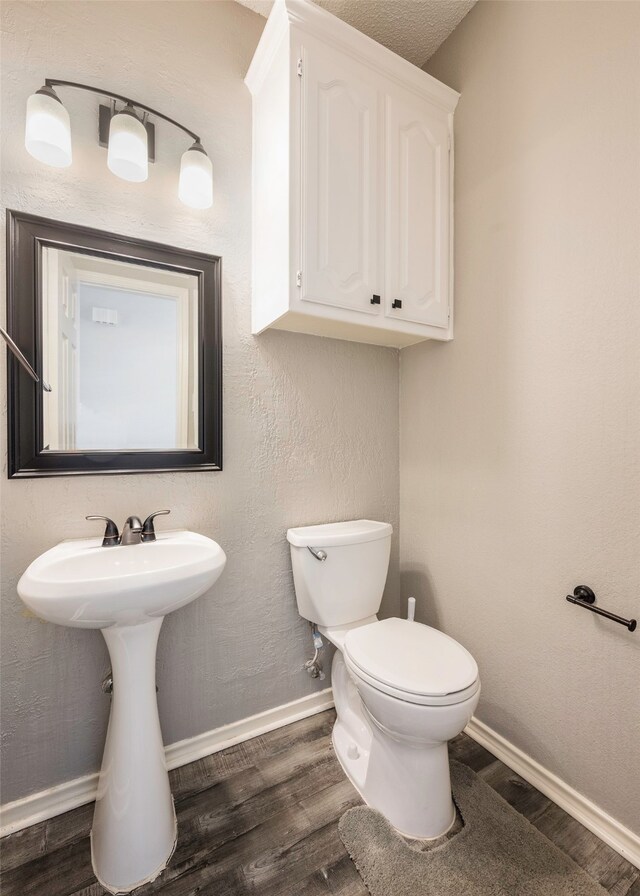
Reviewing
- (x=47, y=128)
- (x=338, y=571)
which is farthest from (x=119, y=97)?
(x=338, y=571)

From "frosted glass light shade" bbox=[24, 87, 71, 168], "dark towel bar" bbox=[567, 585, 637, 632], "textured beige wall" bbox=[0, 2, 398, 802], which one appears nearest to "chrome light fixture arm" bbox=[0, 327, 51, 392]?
"textured beige wall" bbox=[0, 2, 398, 802]

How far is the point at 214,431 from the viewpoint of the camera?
1.44m

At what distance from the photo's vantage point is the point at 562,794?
125 centimetres

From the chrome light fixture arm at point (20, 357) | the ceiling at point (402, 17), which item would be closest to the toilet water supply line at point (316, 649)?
the chrome light fixture arm at point (20, 357)

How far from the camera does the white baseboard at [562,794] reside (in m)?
1.10

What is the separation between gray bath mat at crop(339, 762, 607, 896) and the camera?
1.01 metres

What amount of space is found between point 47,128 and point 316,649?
191 centimetres

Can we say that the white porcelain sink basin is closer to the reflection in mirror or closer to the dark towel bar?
the reflection in mirror

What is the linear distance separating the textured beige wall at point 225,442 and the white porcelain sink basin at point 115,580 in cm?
17

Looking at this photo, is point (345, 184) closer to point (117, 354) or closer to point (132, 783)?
point (117, 354)

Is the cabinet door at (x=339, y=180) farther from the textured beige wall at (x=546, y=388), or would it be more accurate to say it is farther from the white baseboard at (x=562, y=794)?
the white baseboard at (x=562, y=794)

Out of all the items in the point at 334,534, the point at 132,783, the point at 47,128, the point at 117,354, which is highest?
the point at 47,128

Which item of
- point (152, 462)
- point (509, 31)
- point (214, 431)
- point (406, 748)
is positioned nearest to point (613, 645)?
point (406, 748)

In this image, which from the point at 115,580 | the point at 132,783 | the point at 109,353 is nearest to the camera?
the point at 115,580
